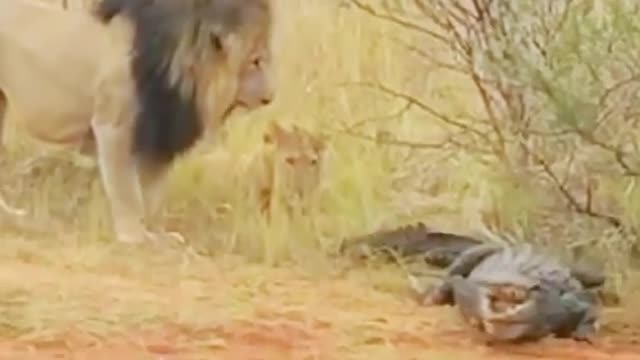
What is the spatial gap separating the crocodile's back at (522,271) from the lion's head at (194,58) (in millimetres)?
379

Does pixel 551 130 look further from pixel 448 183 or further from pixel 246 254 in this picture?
pixel 246 254

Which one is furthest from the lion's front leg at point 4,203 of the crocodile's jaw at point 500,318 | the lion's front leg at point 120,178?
the crocodile's jaw at point 500,318

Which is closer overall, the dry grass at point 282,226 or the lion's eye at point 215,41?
the dry grass at point 282,226

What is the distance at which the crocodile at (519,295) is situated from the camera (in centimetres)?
205

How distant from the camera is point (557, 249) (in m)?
2.34

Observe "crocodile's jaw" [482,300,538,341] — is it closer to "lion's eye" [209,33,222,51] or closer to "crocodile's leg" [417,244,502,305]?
"crocodile's leg" [417,244,502,305]

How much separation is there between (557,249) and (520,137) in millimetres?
163

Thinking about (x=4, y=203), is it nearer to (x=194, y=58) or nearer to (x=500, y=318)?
(x=194, y=58)

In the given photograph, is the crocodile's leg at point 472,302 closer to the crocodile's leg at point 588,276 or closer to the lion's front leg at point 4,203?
the crocodile's leg at point 588,276

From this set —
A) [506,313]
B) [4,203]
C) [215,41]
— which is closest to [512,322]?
[506,313]

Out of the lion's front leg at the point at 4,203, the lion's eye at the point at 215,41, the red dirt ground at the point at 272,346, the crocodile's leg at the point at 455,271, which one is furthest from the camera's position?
the lion's front leg at the point at 4,203

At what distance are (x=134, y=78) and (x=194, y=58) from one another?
76 mm

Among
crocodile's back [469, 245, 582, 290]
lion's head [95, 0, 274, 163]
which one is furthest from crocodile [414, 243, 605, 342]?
lion's head [95, 0, 274, 163]

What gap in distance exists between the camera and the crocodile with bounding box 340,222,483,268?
236 cm
